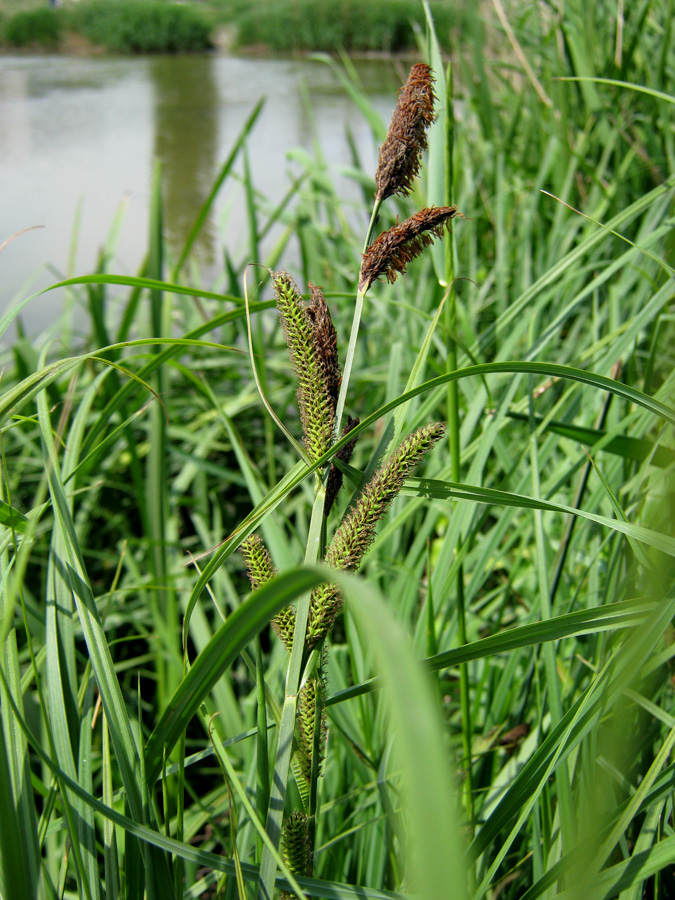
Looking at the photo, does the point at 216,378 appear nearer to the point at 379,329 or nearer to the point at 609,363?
the point at 379,329

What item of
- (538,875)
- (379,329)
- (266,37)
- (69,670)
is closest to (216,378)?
(379,329)

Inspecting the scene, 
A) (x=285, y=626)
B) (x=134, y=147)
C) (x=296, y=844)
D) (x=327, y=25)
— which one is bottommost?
(x=296, y=844)

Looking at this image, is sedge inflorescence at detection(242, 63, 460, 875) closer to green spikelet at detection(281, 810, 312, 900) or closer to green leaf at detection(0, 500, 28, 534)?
green spikelet at detection(281, 810, 312, 900)

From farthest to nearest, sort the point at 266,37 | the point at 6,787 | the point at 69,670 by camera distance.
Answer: the point at 266,37 < the point at 69,670 < the point at 6,787

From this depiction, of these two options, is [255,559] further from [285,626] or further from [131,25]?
[131,25]

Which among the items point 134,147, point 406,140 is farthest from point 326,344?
point 134,147

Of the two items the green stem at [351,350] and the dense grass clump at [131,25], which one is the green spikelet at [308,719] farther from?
the dense grass clump at [131,25]
